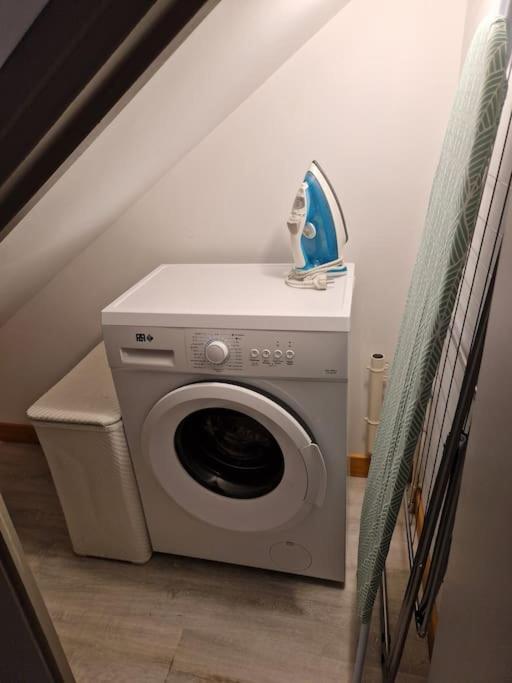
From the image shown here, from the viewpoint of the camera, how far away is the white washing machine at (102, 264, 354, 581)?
1195 mm

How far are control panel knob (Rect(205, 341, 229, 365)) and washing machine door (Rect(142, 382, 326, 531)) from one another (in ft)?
0.23

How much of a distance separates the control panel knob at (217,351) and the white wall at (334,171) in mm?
611

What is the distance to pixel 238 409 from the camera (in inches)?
49.3

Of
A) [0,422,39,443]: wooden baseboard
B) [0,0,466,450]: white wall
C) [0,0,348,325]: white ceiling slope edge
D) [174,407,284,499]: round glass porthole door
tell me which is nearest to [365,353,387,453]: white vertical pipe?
[0,0,466,450]: white wall

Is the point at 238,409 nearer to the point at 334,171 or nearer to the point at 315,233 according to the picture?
the point at 315,233

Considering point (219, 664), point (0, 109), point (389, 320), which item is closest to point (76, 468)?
point (219, 664)

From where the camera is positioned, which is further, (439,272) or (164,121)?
(164,121)

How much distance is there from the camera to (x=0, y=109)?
403mm

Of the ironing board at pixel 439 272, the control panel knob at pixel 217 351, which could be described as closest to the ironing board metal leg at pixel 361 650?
the ironing board at pixel 439 272

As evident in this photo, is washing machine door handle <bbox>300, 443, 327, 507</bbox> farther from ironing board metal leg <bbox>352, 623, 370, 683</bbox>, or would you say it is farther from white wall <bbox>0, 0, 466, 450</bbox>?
white wall <bbox>0, 0, 466, 450</bbox>

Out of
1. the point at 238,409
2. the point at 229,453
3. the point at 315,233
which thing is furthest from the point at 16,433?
the point at 315,233

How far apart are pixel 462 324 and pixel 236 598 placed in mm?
1101

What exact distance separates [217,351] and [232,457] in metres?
0.44

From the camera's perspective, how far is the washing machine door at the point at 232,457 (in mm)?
1238
